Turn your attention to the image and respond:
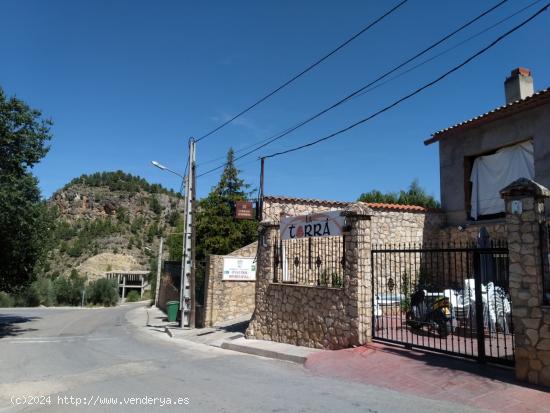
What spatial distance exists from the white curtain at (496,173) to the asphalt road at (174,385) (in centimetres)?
1000

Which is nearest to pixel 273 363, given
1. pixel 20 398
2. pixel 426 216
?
pixel 20 398

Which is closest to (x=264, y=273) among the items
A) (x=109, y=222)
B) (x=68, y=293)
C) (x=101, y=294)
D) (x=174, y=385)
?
(x=174, y=385)

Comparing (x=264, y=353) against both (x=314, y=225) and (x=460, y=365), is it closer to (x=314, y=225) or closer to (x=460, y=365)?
(x=314, y=225)

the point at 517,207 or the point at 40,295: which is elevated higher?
the point at 517,207

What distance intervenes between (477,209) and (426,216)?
77.9 inches

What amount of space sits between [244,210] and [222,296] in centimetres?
368

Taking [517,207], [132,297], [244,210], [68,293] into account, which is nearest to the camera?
[517,207]

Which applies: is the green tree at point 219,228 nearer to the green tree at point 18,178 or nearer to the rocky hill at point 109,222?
the green tree at point 18,178

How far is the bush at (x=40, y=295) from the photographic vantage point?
4528 centimetres

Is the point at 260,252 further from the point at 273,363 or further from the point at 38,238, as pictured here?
the point at 38,238

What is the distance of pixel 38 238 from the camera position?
20891 mm

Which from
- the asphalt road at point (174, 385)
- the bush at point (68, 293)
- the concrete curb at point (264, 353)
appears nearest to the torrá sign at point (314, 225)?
the concrete curb at point (264, 353)

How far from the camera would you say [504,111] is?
15281 mm

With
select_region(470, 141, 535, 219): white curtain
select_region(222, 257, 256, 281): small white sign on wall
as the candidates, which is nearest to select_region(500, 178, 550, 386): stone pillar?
select_region(470, 141, 535, 219): white curtain
